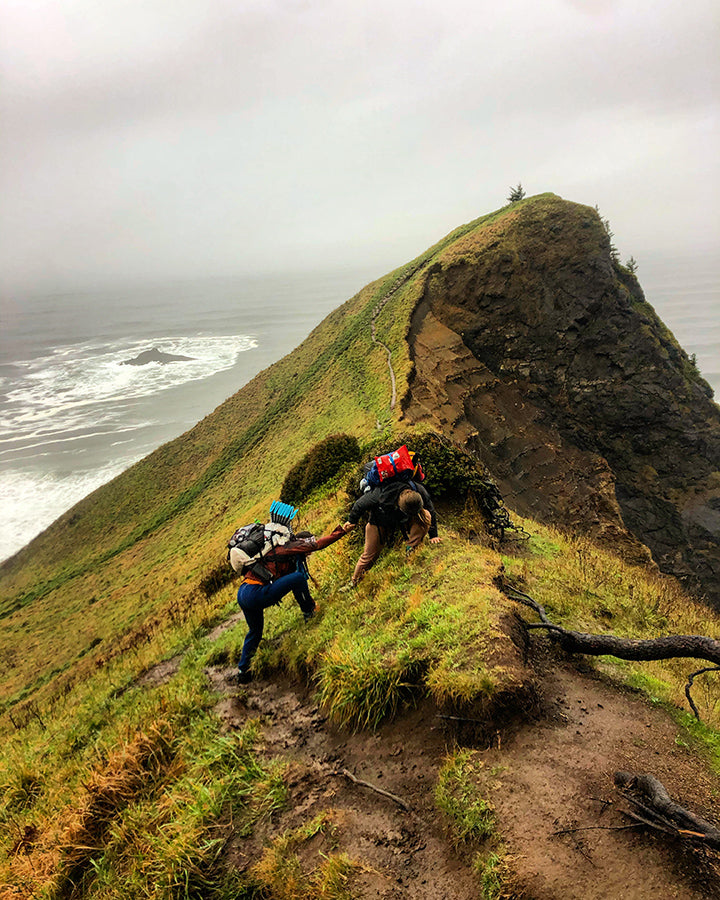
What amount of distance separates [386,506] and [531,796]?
4183 millimetres

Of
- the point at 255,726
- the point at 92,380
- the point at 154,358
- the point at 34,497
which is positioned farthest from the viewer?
the point at 154,358

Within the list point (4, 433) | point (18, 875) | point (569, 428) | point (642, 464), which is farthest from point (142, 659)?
point (4, 433)

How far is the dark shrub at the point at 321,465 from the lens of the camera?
1812 cm

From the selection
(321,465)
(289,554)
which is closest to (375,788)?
(289,554)

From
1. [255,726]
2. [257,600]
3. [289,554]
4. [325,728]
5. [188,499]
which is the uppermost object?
[289,554]

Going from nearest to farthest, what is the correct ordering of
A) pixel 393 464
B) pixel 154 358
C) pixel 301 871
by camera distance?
pixel 301 871, pixel 393 464, pixel 154 358

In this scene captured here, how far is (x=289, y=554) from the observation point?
6582 mm

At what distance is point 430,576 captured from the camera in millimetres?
6551

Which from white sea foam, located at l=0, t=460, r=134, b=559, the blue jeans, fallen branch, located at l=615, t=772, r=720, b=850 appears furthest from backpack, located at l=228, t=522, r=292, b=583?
white sea foam, located at l=0, t=460, r=134, b=559

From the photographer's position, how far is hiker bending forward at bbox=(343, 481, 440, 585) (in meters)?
7.05

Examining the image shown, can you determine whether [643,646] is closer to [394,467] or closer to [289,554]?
[394,467]

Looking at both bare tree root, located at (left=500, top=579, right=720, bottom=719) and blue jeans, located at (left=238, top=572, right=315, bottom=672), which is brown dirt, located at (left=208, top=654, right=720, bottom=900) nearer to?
bare tree root, located at (left=500, top=579, right=720, bottom=719)

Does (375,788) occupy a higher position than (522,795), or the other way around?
(522,795)

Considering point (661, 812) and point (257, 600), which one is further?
point (257, 600)
